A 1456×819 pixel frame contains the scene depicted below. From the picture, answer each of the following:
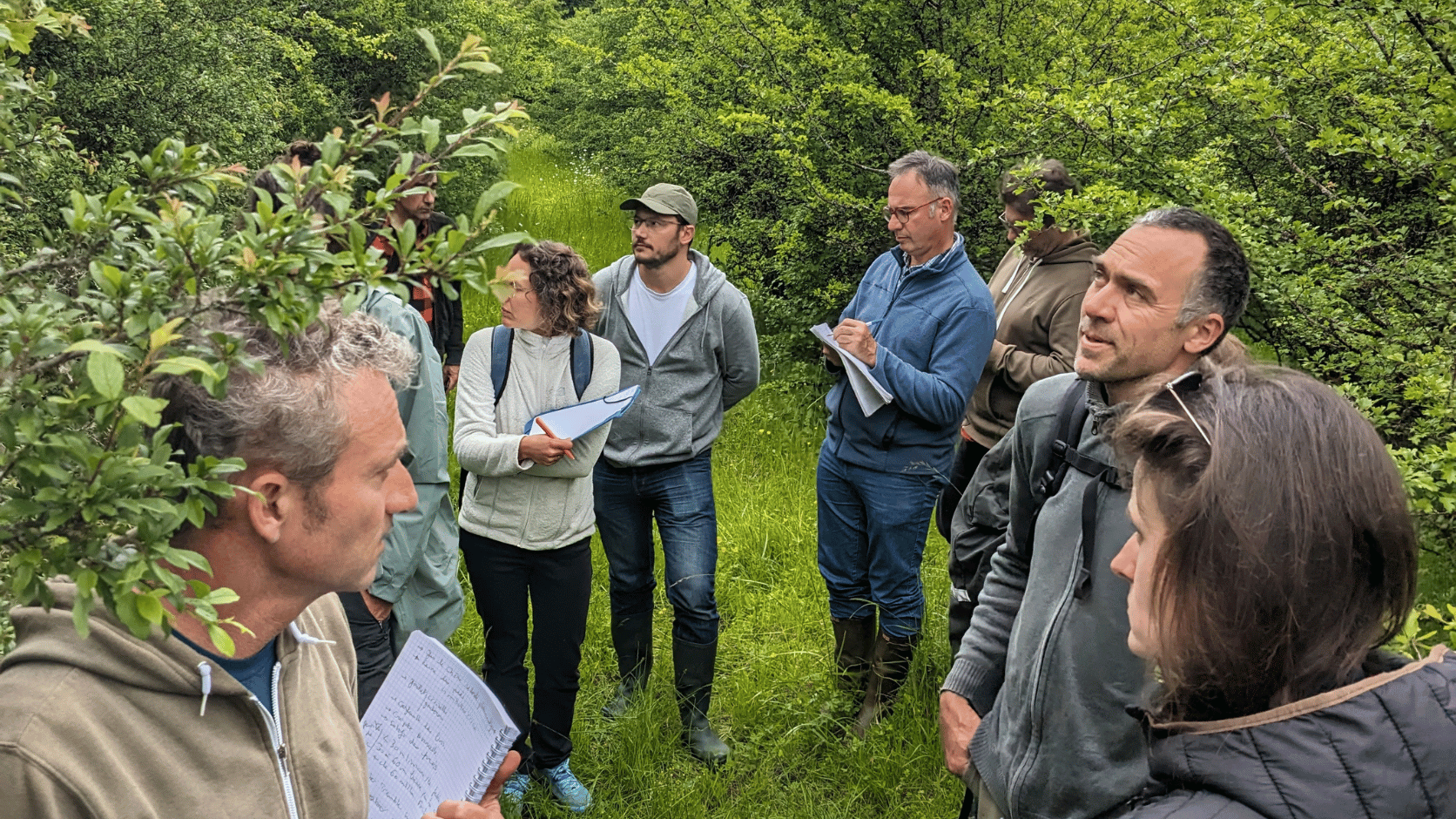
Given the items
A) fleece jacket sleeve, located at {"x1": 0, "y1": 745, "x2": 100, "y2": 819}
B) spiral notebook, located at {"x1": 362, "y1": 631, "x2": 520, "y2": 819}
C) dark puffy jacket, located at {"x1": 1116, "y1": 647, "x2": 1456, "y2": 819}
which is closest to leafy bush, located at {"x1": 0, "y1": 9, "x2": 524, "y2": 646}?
fleece jacket sleeve, located at {"x1": 0, "y1": 745, "x2": 100, "y2": 819}

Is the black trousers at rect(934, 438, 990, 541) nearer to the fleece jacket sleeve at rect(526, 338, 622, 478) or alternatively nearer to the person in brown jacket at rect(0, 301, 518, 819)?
the fleece jacket sleeve at rect(526, 338, 622, 478)

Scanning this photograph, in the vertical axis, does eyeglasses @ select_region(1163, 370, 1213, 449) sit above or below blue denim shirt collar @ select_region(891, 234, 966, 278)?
above

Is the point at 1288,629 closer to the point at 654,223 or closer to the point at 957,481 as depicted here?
the point at 957,481

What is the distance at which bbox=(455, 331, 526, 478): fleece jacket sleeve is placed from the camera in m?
3.64

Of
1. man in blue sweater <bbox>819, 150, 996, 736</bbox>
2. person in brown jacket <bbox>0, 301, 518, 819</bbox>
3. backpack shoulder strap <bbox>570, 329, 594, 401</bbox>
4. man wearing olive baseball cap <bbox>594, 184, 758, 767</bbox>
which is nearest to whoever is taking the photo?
person in brown jacket <bbox>0, 301, 518, 819</bbox>

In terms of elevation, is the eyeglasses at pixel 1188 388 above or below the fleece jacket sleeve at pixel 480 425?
above

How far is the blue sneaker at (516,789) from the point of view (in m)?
3.80

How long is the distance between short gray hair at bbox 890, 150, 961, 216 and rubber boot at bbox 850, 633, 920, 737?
5.58 feet

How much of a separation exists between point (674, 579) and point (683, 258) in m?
1.27

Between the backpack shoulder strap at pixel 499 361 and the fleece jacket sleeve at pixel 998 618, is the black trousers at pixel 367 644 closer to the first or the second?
the backpack shoulder strap at pixel 499 361

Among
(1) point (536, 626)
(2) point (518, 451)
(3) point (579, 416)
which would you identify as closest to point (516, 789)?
(1) point (536, 626)

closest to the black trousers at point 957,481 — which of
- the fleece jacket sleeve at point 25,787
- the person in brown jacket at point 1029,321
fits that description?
the person in brown jacket at point 1029,321

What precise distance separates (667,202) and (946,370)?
4.18 feet

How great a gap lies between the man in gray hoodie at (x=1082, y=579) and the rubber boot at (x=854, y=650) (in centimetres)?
188
